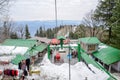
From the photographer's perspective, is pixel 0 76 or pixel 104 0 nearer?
pixel 0 76

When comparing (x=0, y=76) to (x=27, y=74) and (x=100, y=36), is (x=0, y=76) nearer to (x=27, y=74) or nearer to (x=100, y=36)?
(x=27, y=74)

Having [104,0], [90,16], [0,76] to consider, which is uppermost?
[104,0]

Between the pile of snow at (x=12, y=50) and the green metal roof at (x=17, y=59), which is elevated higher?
the pile of snow at (x=12, y=50)

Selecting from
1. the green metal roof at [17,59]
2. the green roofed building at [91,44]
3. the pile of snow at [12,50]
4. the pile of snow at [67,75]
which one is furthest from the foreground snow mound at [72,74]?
the green roofed building at [91,44]

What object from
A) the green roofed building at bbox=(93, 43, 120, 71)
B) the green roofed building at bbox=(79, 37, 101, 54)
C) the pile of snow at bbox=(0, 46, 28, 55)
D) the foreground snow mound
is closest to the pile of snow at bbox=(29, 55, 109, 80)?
the foreground snow mound

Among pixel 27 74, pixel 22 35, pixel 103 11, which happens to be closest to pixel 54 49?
pixel 27 74

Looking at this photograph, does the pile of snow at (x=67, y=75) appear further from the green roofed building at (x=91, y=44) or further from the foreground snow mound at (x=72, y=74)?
the green roofed building at (x=91, y=44)

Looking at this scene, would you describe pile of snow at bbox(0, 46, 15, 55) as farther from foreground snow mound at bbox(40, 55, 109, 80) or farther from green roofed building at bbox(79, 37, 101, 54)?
green roofed building at bbox(79, 37, 101, 54)

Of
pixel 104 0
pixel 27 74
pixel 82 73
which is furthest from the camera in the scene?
pixel 104 0

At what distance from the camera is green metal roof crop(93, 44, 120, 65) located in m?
11.9

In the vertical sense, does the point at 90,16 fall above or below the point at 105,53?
above

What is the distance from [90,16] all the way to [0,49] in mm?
9906

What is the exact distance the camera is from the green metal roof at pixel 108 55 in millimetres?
11920

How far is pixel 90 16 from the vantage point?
18.4 m
